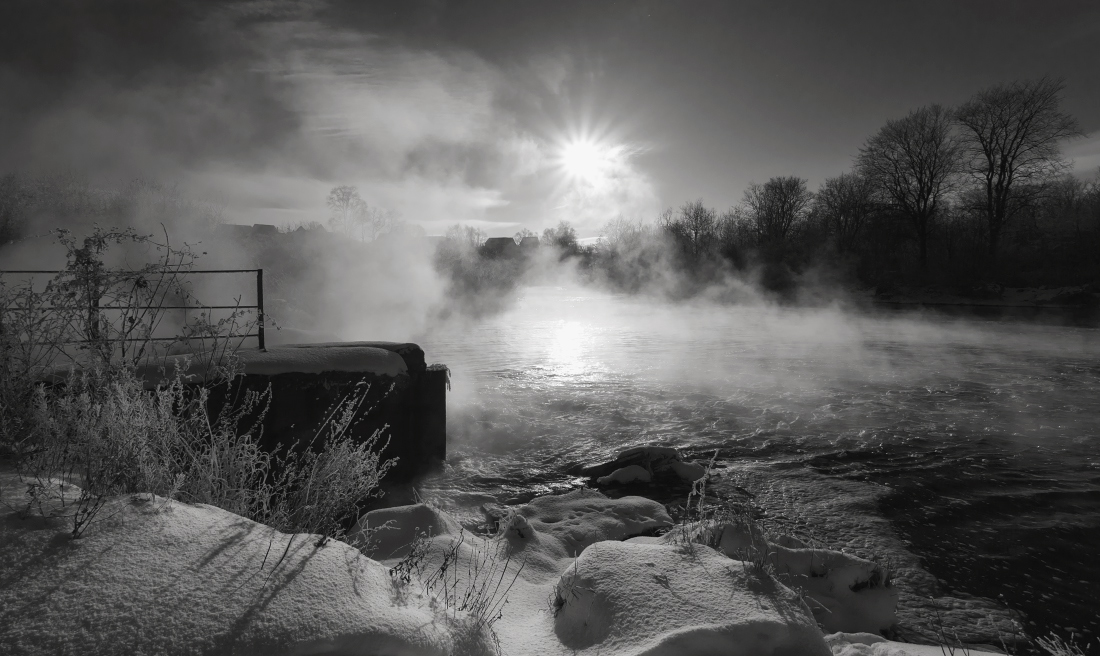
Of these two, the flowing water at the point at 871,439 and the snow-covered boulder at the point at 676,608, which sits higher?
the snow-covered boulder at the point at 676,608

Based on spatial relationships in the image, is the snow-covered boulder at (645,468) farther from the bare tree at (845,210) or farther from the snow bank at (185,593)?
the bare tree at (845,210)

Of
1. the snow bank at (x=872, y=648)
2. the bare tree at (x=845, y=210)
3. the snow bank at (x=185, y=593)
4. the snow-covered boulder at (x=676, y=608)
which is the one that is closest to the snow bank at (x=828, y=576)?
the snow bank at (x=872, y=648)

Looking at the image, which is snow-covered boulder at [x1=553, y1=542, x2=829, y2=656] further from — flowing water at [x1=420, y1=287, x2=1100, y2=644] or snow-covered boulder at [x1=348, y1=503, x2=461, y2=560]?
flowing water at [x1=420, y1=287, x2=1100, y2=644]

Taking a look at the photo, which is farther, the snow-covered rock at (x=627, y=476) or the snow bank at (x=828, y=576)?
the snow-covered rock at (x=627, y=476)

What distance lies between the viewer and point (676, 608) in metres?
2.63

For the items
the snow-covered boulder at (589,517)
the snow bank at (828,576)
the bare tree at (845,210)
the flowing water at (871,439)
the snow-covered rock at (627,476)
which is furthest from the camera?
the bare tree at (845,210)

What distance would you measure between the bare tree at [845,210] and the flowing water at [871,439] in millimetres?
30389

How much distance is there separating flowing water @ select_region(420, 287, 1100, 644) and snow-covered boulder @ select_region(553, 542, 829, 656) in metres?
1.78

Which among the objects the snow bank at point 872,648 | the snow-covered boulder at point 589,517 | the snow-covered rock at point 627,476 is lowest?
the snow-covered rock at point 627,476

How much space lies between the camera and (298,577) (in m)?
2.14

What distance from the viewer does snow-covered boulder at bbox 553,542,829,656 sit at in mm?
2453

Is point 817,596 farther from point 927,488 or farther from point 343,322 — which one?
point 343,322

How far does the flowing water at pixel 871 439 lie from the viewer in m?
4.51

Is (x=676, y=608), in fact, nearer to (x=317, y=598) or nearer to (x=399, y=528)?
(x=317, y=598)
